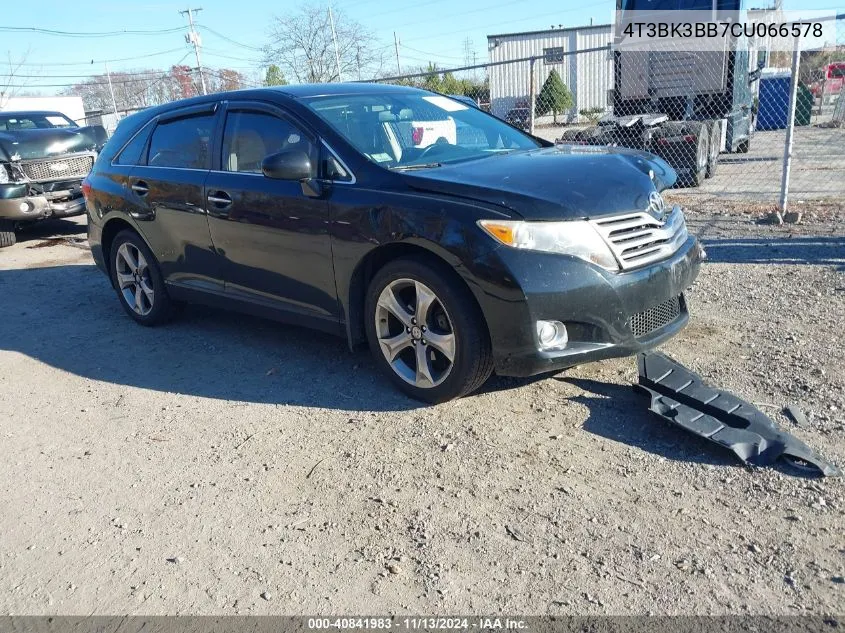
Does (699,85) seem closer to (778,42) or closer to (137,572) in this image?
(778,42)

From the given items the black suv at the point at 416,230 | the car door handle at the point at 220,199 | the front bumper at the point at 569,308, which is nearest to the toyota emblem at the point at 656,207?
the black suv at the point at 416,230

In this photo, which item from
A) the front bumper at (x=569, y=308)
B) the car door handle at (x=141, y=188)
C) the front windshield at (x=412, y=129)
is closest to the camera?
the front bumper at (x=569, y=308)

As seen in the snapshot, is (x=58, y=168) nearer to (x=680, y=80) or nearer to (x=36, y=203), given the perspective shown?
(x=36, y=203)

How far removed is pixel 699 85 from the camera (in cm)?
1409

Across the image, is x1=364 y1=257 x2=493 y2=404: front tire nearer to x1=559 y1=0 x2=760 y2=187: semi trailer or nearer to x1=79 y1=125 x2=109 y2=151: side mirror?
x1=79 y1=125 x2=109 y2=151: side mirror

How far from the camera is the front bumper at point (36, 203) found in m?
10.2

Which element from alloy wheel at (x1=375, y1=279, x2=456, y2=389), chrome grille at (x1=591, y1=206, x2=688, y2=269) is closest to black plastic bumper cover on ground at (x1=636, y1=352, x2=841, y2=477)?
chrome grille at (x1=591, y1=206, x2=688, y2=269)

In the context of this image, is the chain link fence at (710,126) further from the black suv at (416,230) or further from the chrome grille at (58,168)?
the chrome grille at (58,168)

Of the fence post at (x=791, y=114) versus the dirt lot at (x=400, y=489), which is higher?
the fence post at (x=791, y=114)

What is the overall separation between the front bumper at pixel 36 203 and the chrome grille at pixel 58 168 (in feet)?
0.69

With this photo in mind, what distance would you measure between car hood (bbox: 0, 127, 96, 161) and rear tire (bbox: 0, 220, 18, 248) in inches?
35.8

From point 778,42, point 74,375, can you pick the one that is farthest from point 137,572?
point 778,42

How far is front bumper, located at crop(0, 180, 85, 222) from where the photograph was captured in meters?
10.2

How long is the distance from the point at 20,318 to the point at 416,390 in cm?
445
